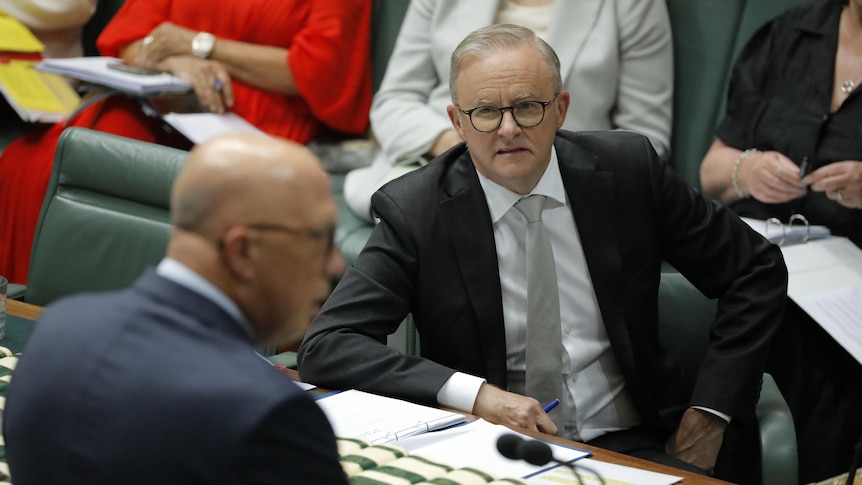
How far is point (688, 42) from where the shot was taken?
3.18 metres

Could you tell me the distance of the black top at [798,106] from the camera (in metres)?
2.64

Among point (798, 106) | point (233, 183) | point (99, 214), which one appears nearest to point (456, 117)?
point (99, 214)

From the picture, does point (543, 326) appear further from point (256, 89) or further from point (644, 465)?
point (256, 89)

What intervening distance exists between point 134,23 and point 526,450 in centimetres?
280

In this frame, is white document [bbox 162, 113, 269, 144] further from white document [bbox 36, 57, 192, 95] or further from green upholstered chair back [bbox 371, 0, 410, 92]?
green upholstered chair back [bbox 371, 0, 410, 92]

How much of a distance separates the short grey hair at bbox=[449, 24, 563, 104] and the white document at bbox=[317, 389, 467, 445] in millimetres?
643

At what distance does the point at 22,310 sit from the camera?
199 cm

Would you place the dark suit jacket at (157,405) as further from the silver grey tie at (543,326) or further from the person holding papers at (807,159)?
the person holding papers at (807,159)

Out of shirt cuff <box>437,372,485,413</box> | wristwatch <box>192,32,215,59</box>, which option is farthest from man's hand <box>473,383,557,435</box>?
wristwatch <box>192,32,215,59</box>

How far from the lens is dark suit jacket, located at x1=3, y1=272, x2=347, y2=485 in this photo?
2.89 ft

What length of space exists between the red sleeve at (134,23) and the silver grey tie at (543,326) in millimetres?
2097

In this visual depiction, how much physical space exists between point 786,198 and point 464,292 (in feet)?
3.46

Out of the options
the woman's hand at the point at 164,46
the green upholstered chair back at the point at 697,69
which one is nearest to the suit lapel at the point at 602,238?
the green upholstered chair back at the point at 697,69

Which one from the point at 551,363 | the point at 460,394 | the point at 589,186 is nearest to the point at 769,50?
the point at 589,186
